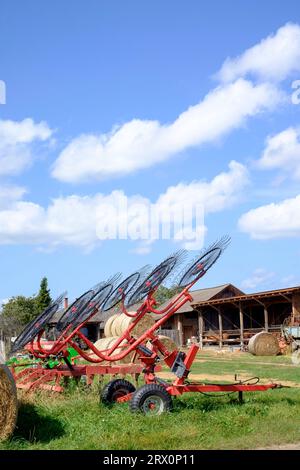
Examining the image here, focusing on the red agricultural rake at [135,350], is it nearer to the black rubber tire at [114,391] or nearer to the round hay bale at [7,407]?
the black rubber tire at [114,391]

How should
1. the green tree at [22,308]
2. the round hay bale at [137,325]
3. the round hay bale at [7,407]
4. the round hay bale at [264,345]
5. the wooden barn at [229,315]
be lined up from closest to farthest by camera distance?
the round hay bale at [7,407] < the round hay bale at [137,325] < the round hay bale at [264,345] < the wooden barn at [229,315] < the green tree at [22,308]

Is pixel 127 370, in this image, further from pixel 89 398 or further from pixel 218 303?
pixel 218 303

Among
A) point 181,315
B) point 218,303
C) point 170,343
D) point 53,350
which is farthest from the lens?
point 181,315

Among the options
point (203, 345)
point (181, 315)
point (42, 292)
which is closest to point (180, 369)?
point (203, 345)

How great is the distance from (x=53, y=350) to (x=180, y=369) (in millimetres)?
2868

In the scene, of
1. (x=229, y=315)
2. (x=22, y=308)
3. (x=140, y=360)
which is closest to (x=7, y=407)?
(x=140, y=360)

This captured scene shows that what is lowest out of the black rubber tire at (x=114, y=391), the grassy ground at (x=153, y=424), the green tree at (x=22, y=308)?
the grassy ground at (x=153, y=424)

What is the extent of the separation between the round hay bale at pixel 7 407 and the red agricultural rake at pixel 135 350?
2.19 meters

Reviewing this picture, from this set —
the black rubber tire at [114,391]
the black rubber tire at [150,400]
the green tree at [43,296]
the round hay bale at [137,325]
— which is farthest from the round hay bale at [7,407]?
the green tree at [43,296]

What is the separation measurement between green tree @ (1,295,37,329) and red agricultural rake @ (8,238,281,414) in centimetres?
4416

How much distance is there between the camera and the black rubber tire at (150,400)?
884 centimetres

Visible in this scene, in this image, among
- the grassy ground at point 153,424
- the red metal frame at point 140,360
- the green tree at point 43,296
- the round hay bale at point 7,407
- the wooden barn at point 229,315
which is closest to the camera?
the round hay bale at point 7,407
